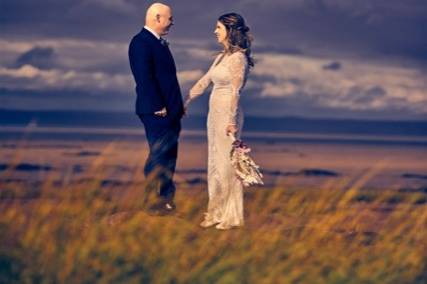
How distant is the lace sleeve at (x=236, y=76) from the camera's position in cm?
1155

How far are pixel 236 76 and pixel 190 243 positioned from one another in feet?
6.46

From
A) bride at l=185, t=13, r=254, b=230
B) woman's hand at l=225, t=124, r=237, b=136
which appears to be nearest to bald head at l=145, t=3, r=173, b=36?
bride at l=185, t=13, r=254, b=230

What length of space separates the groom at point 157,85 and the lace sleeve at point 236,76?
629 millimetres

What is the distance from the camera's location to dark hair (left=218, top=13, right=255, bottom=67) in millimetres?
11406

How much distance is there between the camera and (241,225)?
12.1m

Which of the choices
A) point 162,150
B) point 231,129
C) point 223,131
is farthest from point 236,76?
point 162,150

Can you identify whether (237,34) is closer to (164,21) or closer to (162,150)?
(164,21)

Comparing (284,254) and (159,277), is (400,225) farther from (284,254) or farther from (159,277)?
(159,277)

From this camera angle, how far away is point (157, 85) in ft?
38.4

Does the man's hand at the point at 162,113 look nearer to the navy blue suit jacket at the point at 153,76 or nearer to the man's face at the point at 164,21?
the navy blue suit jacket at the point at 153,76

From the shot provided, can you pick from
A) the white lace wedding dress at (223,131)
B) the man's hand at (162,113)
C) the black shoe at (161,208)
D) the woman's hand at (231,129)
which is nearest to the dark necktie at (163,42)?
the white lace wedding dress at (223,131)

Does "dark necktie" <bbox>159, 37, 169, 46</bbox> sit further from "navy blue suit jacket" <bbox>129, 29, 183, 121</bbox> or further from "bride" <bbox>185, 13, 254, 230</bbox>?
"bride" <bbox>185, 13, 254, 230</bbox>

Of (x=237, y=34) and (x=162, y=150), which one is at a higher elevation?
(x=237, y=34)

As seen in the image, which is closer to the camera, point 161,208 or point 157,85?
point 157,85
